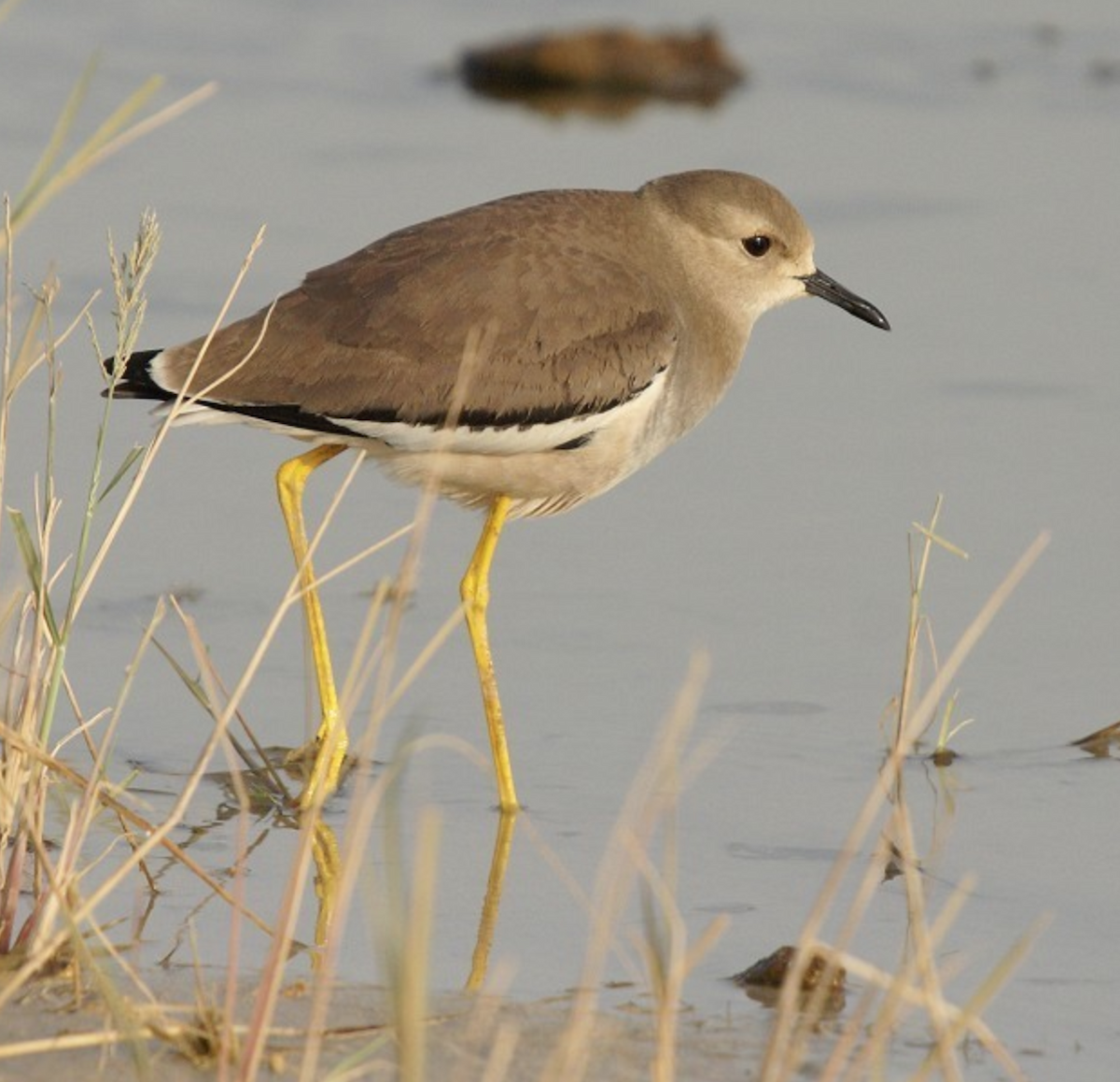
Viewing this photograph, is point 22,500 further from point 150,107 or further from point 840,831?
point 150,107

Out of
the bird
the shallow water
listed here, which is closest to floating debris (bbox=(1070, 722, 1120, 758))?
the shallow water

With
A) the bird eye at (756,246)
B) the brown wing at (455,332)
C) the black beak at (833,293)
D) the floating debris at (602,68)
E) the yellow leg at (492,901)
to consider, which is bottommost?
the yellow leg at (492,901)

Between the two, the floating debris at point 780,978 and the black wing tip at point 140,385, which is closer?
the floating debris at point 780,978

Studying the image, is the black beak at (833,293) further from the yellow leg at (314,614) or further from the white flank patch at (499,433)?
the yellow leg at (314,614)

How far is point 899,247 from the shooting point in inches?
416

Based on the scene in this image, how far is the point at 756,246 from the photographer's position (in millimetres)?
7270

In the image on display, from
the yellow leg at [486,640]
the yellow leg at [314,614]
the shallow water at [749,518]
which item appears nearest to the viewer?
the shallow water at [749,518]

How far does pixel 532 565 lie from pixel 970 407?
2002mm

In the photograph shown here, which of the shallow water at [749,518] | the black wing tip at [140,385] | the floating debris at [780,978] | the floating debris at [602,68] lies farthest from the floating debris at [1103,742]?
the floating debris at [602,68]

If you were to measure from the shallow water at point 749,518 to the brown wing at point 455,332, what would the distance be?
0.78 m

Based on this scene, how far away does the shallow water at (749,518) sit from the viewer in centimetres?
551

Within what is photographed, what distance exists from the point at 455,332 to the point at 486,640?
2.52ft

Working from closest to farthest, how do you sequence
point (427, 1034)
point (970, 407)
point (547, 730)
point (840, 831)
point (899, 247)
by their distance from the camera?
1. point (427, 1034)
2. point (840, 831)
3. point (547, 730)
4. point (970, 407)
5. point (899, 247)

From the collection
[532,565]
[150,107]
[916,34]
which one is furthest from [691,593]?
[916,34]
